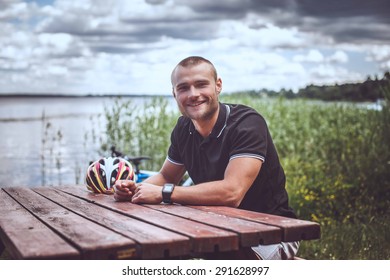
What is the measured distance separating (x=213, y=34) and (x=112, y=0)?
107 cm

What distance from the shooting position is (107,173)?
3062 mm

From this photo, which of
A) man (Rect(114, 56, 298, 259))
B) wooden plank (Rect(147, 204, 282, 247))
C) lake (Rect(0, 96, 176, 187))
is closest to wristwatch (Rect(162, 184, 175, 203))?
man (Rect(114, 56, 298, 259))

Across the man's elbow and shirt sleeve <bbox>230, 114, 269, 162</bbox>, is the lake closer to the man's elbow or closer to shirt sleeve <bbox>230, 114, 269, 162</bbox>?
shirt sleeve <bbox>230, 114, 269, 162</bbox>

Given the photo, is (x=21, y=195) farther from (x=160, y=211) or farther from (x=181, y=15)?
(x=181, y=15)

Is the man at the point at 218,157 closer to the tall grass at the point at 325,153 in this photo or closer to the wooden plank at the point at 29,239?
the wooden plank at the point at 29,239

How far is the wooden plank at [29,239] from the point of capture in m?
1.66

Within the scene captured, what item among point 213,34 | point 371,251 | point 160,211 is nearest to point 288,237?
point 160,211

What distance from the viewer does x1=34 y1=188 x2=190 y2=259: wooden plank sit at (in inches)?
69.9

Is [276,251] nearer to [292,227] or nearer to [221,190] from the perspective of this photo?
[221,190]

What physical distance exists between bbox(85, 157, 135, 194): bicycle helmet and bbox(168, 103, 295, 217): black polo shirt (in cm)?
42

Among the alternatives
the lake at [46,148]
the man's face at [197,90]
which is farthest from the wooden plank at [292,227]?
the lake at [46,148]

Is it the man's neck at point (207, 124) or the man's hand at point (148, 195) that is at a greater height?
the man's neck at point (207, 124)

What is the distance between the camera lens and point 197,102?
2977mm

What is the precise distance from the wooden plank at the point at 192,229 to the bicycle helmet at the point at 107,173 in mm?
369
